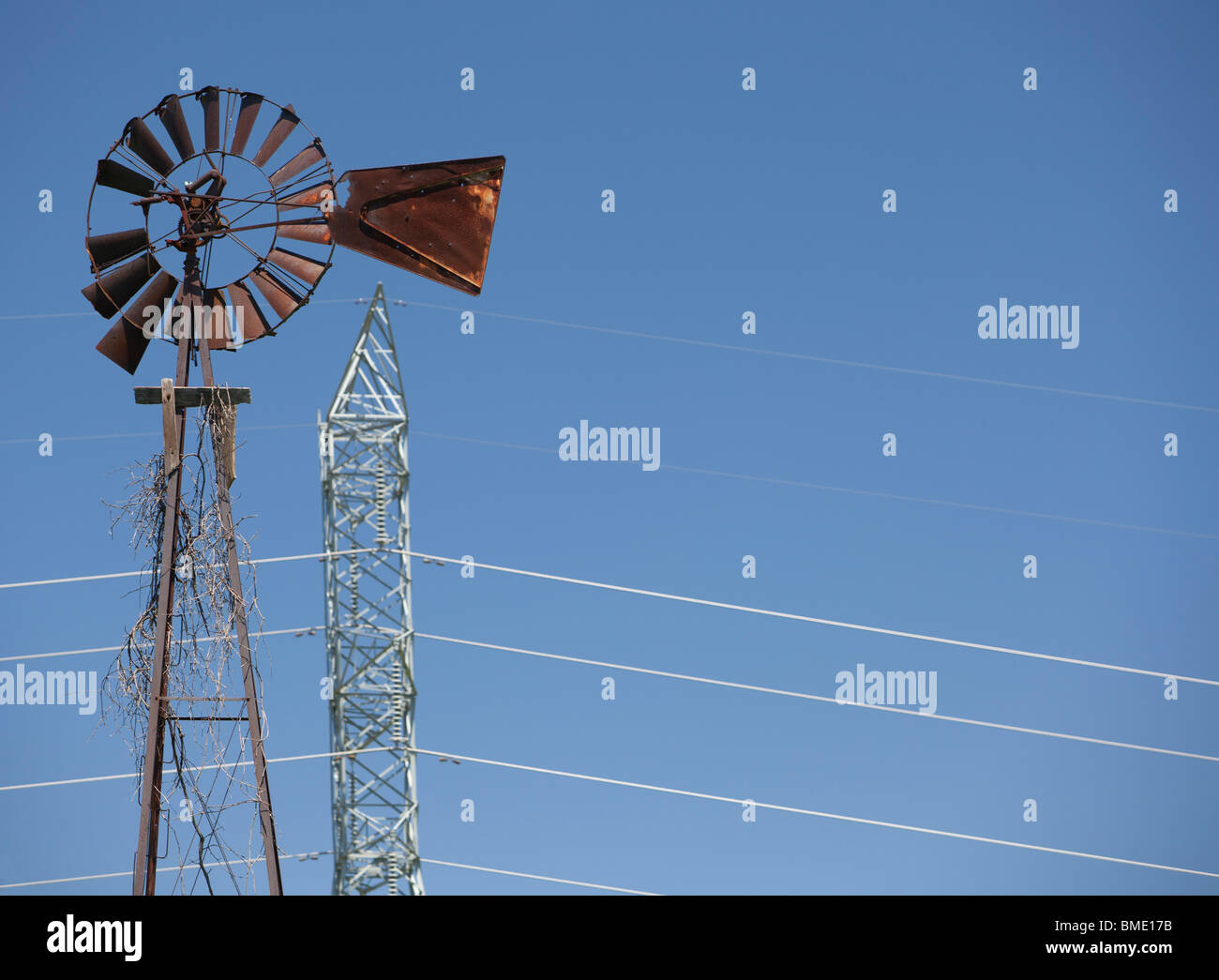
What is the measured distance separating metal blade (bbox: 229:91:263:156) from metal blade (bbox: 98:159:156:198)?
825 mm

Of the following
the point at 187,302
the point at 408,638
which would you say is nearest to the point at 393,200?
the point at 187,302

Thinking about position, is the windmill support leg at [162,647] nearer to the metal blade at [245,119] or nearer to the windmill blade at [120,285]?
the windmill blade at [120,285]

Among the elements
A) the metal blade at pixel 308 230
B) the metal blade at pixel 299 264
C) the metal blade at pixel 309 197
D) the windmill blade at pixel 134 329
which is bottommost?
the windmill blade at pixel 134 329

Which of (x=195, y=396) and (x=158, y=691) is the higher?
(x=195, y=396)

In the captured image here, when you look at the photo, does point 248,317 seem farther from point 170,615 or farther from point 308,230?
point 170,615

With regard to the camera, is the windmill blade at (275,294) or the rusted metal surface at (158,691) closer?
the rusted metal surface at (158,691)

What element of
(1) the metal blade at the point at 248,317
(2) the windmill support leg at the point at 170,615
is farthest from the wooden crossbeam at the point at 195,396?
(1) the metal blade at the point at 248,317

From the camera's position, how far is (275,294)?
12.6 meters

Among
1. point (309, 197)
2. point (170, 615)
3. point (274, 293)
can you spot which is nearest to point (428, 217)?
point (309, 197)

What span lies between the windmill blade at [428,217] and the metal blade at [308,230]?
3.2 inches

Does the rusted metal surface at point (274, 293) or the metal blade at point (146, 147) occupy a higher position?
the metal blade at point (146, 147)

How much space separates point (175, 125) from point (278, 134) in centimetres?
88

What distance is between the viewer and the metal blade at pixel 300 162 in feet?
42.2
